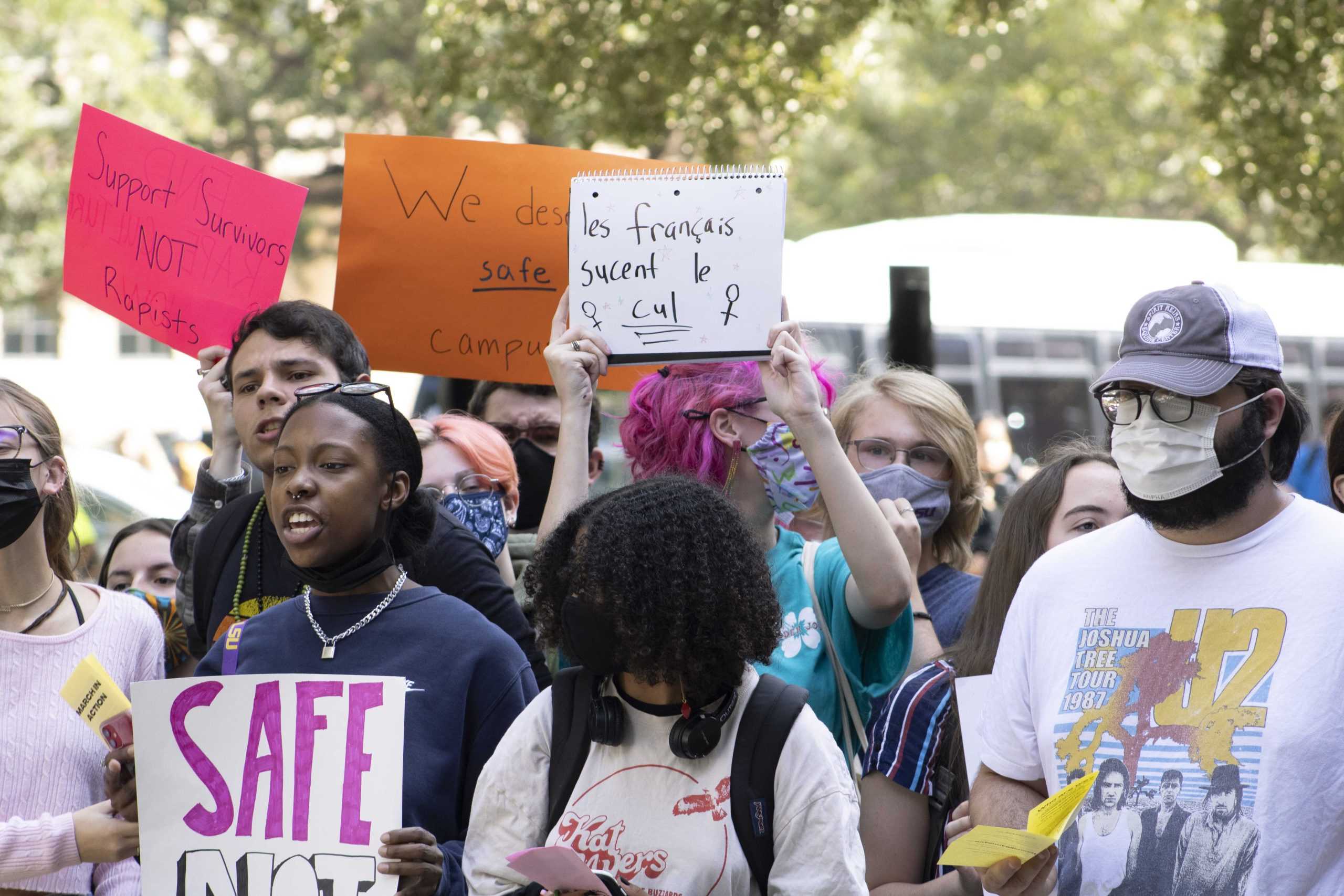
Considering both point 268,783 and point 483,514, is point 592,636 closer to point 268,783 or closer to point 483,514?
point 268,783

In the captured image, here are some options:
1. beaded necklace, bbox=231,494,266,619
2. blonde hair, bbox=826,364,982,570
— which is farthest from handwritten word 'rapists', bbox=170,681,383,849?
blonde hair, bbox=826,364,982,570

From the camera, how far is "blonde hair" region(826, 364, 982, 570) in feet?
13.5

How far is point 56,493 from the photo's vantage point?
3484mm

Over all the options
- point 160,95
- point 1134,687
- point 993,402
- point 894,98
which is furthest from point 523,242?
point 894,98

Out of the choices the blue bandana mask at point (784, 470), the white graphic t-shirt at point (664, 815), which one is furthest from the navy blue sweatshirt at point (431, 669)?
the blue bandana mask at point (784, 470)

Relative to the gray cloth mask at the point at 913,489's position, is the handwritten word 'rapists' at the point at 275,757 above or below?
below

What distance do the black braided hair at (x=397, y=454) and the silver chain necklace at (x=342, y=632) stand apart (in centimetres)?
14

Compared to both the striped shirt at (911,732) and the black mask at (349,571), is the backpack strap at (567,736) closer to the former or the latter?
the black mask at (349,571)

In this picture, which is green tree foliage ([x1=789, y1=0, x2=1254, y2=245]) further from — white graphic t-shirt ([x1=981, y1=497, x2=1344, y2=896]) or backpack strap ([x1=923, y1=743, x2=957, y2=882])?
white graphic t-shirt ([x1=981, y1=497, x2=1344, y2=896])

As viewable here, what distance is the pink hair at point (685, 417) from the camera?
11.9 ft

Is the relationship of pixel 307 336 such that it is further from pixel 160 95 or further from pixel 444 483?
pixel 160 95

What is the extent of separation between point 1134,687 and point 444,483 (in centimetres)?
232

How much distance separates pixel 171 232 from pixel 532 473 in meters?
1.37

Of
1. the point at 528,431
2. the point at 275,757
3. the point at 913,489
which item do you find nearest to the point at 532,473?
the point at 528,431
